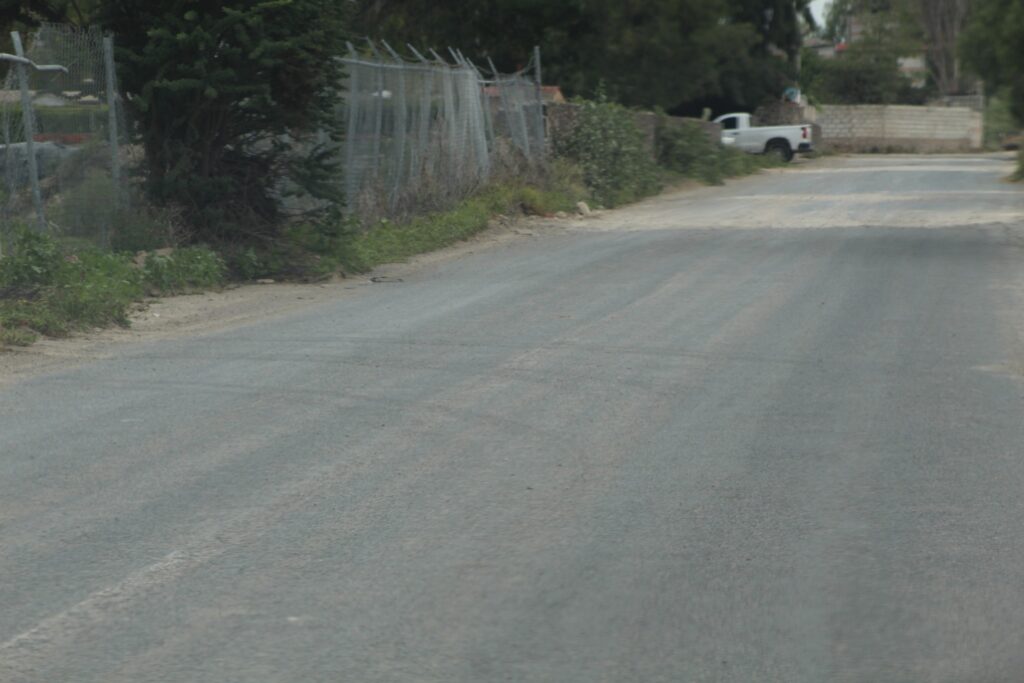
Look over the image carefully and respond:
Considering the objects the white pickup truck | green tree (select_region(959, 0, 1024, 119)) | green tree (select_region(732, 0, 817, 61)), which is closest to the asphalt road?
green tree (select_region(959, 0, 1024, 119))

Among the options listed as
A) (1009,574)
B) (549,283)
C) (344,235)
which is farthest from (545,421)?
(344,235)

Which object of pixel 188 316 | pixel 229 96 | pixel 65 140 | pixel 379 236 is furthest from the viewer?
pixel 379 236

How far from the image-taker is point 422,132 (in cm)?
2097

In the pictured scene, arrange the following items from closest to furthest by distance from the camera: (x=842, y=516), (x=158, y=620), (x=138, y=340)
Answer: (x=158, y=620) < (x=842, y=516) < (x=138, y=340)

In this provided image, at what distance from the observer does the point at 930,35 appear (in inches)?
3088

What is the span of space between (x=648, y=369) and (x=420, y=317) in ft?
10.0

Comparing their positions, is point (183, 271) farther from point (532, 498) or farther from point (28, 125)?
point (532, 498)

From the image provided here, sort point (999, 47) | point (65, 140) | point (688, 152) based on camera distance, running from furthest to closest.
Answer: point (688, 152) → point (999, 47) → point (65, 140)

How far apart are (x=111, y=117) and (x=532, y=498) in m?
9.23

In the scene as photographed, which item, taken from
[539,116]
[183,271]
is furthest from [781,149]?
[183,271]

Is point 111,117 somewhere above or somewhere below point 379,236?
above

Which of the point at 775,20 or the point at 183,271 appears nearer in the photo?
the point at 183,271

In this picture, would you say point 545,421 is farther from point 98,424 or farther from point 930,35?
point 930,35

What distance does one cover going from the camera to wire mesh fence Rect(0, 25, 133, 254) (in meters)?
13.1
